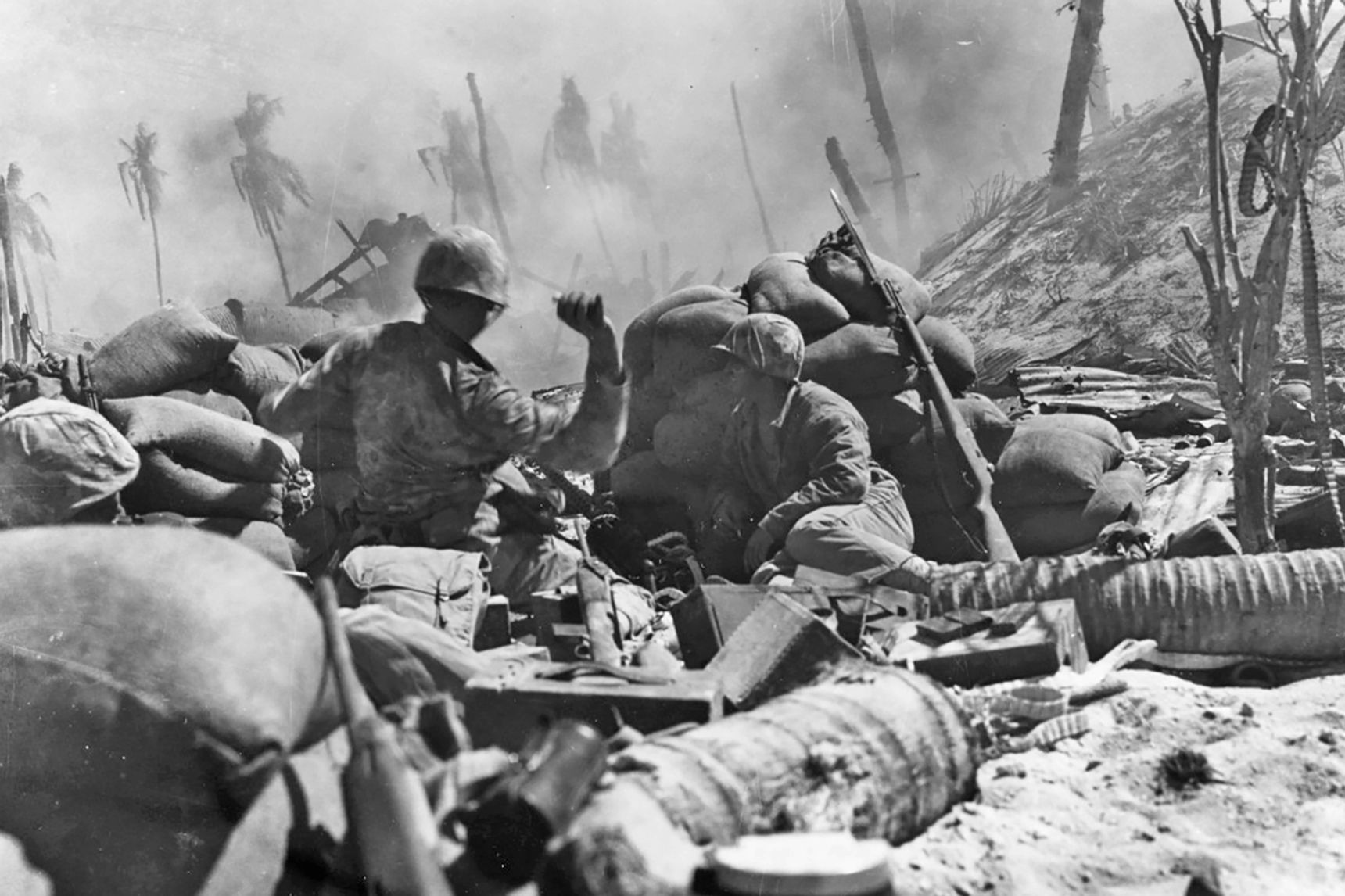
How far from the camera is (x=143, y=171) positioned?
4008mm

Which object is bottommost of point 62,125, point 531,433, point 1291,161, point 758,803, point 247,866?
point 247,866

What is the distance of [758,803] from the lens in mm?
1878

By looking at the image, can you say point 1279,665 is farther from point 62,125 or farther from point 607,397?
point 62,125

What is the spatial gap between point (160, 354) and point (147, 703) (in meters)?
4.66

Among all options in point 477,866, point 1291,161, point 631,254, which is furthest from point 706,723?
point 631,254

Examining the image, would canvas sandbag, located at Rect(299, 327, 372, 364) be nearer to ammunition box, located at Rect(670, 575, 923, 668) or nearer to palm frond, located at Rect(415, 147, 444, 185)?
palm frond, located at Rect(415, 147, 444, 185)

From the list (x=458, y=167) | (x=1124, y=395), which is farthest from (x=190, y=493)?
(x=1124, y=395)

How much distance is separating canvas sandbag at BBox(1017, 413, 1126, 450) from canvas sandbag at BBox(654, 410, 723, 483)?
72.8 inches

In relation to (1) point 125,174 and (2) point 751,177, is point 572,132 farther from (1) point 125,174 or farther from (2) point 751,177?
(2) point 751,177

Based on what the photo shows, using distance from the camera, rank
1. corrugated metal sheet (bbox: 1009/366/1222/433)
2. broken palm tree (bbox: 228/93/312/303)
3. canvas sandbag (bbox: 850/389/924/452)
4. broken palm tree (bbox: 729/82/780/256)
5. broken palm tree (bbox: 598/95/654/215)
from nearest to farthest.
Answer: broken palm tree (bbox: 228/93/312/303)
canvas sandbag (bbox: 850/389/924/452)
corrugated metal sheet (bbox: 1009/366/1222/433)
broken palm tree (bbox: 598/95/654/215)
broken palm tree (bbox: 729/82/780/256)

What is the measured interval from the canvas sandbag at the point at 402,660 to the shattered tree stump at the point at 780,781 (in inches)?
20.2

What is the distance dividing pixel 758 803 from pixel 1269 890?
0.95 metres

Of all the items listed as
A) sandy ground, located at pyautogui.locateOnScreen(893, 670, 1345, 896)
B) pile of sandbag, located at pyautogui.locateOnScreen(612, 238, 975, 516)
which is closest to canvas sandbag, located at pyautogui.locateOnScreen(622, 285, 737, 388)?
pile of sandbag, located at pyautogui.locateOnScreen(612, 238, 975, 516)

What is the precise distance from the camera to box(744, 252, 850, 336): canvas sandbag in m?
6.57
